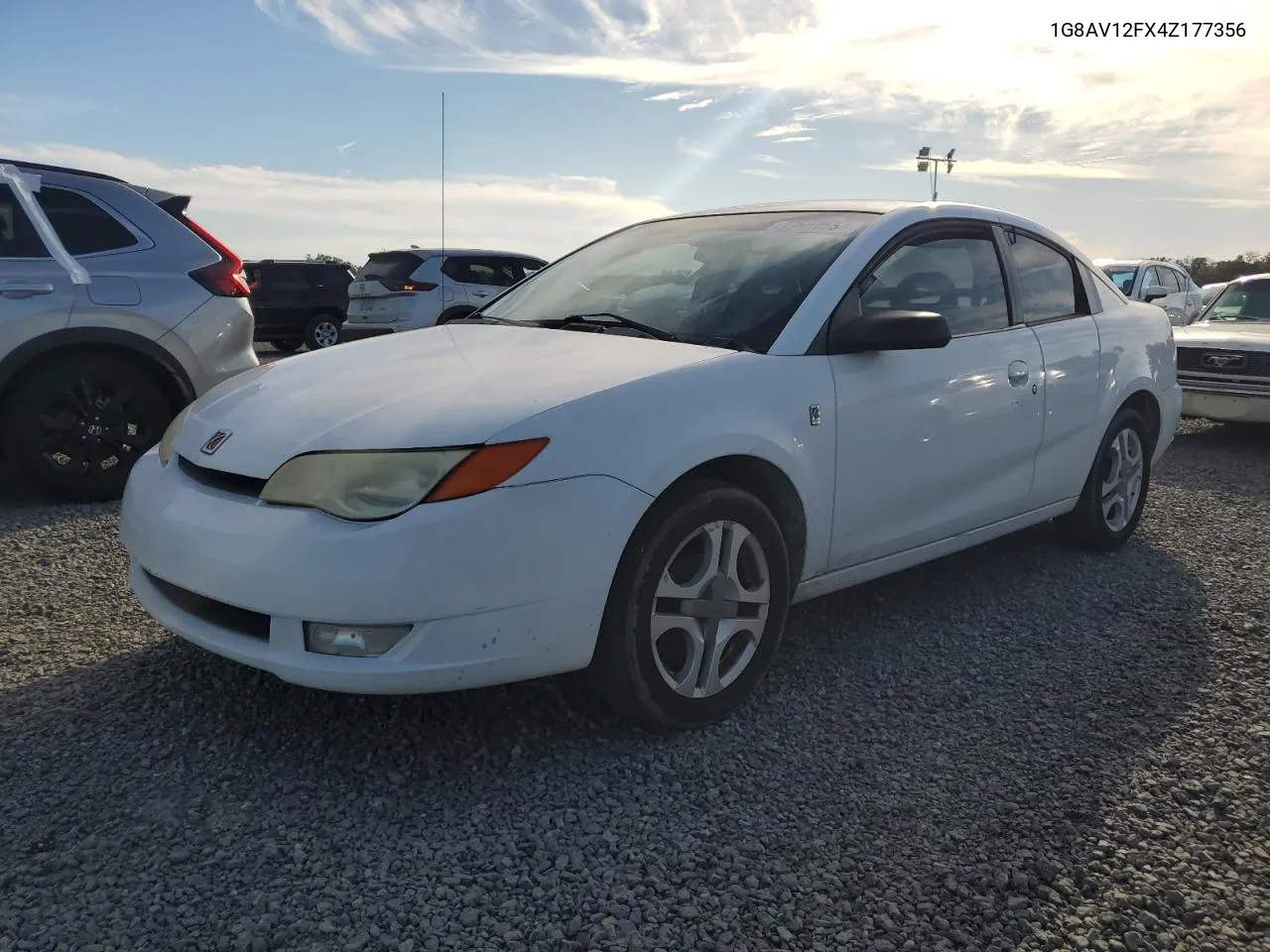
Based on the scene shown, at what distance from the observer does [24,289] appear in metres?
5.29

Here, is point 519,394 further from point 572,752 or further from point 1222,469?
point 1222,469

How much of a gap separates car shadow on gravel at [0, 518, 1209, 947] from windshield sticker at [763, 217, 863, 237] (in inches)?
57.7

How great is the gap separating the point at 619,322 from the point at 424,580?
1357 mm

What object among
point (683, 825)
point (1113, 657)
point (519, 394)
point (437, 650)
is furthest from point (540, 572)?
point (1113, 657)

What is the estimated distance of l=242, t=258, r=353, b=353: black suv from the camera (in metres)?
15.5

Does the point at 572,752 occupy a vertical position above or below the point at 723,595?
below

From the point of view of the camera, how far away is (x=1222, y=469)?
295 inches

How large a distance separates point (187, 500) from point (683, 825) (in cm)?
156

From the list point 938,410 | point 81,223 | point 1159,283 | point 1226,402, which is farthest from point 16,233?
point 1159,283

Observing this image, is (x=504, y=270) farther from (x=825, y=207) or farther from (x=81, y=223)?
(x=825, y=207)

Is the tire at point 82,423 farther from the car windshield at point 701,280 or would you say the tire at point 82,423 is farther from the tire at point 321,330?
the tire at point 321,330

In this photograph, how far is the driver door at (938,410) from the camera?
3.37 meters

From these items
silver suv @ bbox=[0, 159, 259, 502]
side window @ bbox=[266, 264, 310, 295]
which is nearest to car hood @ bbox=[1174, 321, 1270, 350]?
silver suv @ bbox=[0, 159, 259, 502]

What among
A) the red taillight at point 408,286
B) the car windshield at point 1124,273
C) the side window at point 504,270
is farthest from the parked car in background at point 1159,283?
the red taillight at point 408,286
